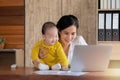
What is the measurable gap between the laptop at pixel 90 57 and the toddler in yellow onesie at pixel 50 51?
0.81 feet

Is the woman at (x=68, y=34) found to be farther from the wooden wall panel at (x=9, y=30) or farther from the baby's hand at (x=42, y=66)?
the wooden wall panel at (x=9, y=30)

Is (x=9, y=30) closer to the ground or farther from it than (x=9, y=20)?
closer to the ground

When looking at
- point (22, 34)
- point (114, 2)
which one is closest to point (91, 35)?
point (114, 2)

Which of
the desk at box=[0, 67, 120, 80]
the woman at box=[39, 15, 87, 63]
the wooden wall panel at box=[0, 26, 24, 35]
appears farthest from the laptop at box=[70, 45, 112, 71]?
the wooden wall panel at box=[0, 26, 24, 35]

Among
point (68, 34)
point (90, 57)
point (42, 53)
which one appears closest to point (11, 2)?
point (68, 34)

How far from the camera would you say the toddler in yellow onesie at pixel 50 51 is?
7.18 feet

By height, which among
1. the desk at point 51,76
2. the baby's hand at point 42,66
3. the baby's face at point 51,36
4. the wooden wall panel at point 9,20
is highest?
the wooden wall panel at point 9,20

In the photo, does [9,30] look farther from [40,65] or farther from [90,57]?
[90,57]

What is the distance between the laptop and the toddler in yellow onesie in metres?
0.25

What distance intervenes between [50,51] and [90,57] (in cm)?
44

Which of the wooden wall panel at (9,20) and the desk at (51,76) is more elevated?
the wooden wall panel at (9,20)

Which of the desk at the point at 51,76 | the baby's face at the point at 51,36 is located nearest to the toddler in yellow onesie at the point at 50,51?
the baby's face at the point at 51,36

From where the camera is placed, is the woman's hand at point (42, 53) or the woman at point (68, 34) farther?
the woman at point (68, 34)

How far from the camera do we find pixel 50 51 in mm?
2232
